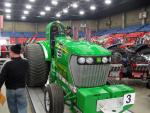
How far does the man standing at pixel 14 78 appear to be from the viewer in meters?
3.95

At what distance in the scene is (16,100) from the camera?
4160 millimetres

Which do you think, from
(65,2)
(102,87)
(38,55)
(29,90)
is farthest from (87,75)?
(65,2)

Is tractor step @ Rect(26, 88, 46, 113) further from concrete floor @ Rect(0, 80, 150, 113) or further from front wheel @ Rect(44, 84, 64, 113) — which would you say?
front wheel @ Rect(44, 84, 64, 113)

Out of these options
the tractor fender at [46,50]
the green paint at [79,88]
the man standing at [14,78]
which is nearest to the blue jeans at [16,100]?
the man standing at [14,78]

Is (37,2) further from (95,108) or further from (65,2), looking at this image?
(95,108)

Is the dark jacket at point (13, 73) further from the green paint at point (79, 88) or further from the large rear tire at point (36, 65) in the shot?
the large rear tire at point (36, 65)

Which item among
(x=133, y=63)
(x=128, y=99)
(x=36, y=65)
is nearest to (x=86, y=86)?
(x=128, y=99)

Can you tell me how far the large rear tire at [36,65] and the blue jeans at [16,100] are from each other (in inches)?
75.2

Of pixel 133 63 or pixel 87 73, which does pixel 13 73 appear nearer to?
pixel 87 73

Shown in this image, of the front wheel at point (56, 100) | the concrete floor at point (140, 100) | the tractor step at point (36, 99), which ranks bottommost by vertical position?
the concrete floor at point (140, 100)

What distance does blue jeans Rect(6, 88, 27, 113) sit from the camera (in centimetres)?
406

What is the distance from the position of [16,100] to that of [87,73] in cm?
131

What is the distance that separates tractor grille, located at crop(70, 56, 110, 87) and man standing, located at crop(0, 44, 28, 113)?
2.82ft

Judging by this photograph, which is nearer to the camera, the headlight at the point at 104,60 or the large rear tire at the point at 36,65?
the headlight at the point at 104,60
